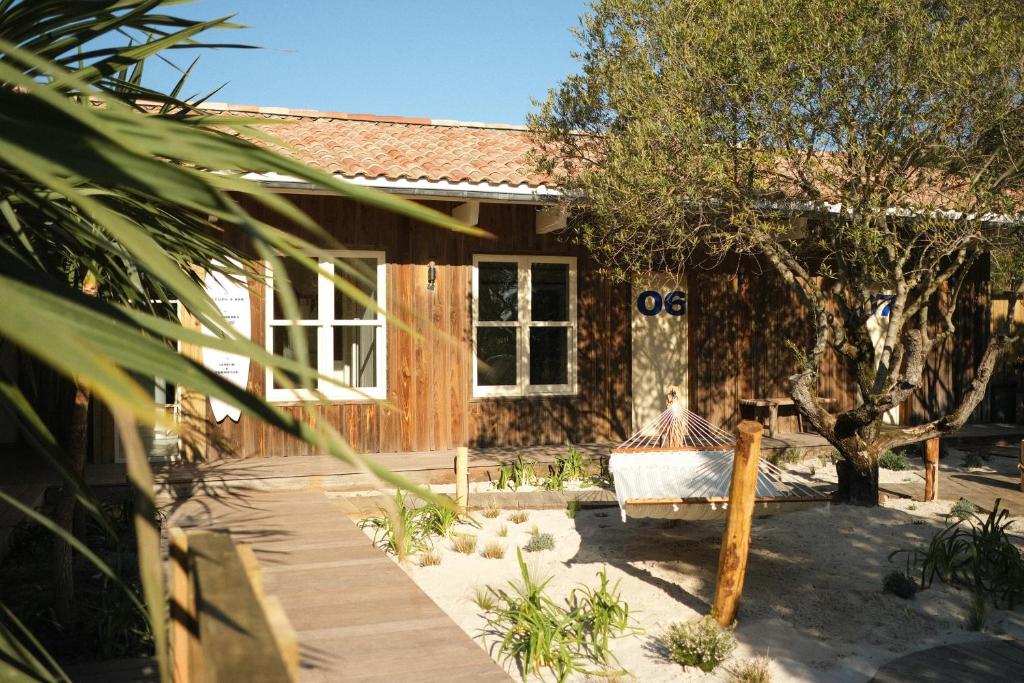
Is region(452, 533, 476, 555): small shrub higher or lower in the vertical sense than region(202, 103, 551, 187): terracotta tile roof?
lower

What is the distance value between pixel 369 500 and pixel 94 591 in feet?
9.07

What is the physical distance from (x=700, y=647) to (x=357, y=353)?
5321 millimetres

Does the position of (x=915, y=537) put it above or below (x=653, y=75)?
below

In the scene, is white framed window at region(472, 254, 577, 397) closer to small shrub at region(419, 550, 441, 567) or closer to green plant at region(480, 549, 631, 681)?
small shrub at region(419, 550, 441, 567)

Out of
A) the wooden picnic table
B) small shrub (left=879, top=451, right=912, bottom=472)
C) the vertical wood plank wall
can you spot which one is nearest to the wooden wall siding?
the vertical wood plank wall

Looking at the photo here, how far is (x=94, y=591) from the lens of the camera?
Result: 4.57 metres

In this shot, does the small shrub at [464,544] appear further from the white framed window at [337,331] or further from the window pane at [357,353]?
the window pane at [357,353]

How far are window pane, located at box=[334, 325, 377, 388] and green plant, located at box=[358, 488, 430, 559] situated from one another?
226 cm

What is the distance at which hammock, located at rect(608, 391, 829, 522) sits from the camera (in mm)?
5176

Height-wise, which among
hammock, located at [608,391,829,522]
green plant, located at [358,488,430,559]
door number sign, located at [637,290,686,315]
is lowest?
green plant, located at [358,488,430,559]

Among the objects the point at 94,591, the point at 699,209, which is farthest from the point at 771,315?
the point at 94,591

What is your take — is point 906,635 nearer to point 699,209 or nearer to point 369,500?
point 699,209

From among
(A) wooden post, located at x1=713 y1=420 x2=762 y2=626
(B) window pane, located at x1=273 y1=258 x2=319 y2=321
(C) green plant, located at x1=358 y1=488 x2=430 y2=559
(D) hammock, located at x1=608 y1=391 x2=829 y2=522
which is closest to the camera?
(A) wooden post, located at x1=713 y1=420 x2=762 y2=626

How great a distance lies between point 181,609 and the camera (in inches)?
57.4
